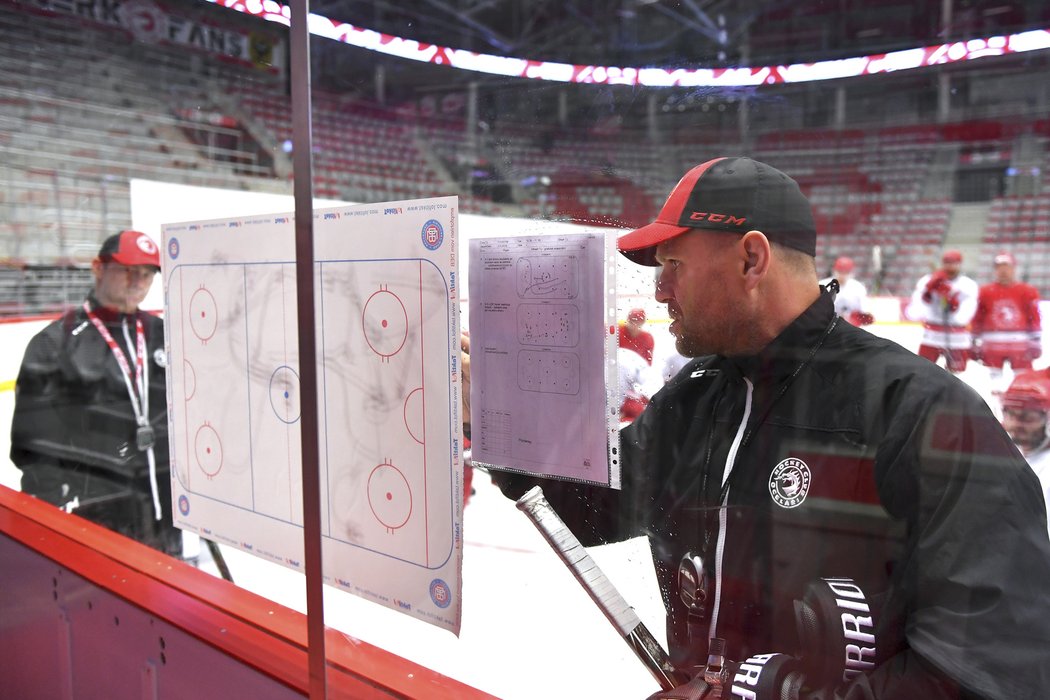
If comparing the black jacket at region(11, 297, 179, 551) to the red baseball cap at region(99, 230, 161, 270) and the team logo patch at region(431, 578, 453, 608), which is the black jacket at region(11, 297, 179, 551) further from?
the team logo patch at region(431, 578, 453, 608)

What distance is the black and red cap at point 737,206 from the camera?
67 cm

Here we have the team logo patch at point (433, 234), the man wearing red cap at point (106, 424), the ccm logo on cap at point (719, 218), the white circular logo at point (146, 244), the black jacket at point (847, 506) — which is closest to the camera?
the black jacket at point (847, 506)

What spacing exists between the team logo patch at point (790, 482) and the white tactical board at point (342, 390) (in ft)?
1.14

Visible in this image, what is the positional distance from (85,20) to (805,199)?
2971mm

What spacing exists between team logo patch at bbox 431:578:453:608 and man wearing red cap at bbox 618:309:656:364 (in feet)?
1.19

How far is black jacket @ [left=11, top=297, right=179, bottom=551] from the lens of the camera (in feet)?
6.91

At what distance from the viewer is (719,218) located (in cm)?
69

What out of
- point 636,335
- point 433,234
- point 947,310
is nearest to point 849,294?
point 947,310

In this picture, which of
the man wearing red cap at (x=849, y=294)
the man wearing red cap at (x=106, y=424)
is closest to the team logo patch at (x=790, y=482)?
the man wearing red cap at (x=849, y=294)

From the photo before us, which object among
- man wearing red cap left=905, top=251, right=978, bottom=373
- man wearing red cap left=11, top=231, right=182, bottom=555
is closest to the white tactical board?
man wearing red cap left=905, top=251, right=978, bottom=373

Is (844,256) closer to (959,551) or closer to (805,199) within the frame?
(805,199)

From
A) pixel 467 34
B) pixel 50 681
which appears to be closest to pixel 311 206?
pixel 467 34

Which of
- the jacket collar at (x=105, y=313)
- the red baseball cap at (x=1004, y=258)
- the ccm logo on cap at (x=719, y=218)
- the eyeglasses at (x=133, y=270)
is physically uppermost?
the ccm logo on cap at (x=719, y=218)

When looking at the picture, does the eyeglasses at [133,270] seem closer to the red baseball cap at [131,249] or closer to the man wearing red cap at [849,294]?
the red baseball cap at [131,249]
